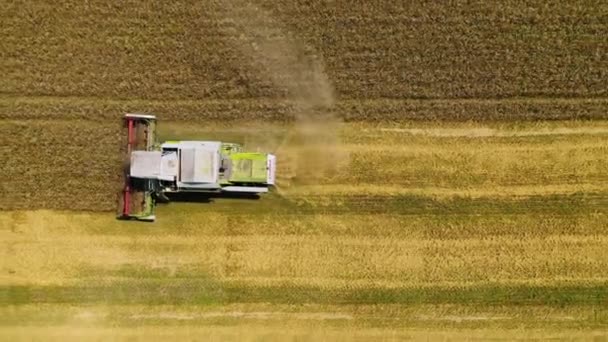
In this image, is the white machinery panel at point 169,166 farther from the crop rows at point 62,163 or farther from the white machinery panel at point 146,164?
the crop rows at point 62,163

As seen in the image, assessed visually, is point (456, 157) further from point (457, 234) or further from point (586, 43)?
point (586, 43)

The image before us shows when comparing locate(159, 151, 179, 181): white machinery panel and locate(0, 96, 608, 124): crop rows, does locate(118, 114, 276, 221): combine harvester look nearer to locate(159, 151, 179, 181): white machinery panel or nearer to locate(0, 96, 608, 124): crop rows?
locate(159, 151, 179, 181): white machinery panel

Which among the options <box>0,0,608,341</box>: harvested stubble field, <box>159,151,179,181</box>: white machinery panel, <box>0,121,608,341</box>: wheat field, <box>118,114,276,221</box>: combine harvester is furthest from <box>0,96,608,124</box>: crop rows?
<box>159,151,179,181</box>: white machinery panel

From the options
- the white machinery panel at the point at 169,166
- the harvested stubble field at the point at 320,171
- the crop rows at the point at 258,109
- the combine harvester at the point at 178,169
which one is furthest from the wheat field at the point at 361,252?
the white machinery panel at the point at 169,166

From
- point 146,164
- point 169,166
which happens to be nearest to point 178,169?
point 169,166

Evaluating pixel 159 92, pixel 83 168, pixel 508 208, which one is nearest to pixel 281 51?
pixel 159 92
